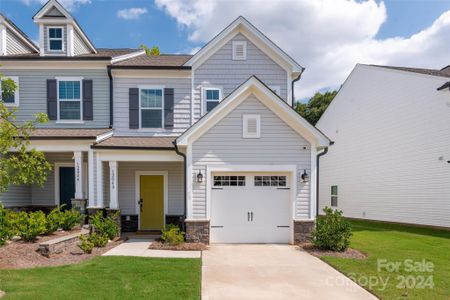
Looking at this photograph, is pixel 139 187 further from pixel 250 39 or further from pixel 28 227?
pixel 250 39

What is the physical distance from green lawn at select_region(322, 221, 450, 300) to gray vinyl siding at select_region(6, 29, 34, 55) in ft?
46.8

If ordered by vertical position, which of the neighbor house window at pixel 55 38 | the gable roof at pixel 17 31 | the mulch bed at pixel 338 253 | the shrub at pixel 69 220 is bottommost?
the mulch bed at pixel 338 253

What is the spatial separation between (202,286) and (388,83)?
15669 millimetres

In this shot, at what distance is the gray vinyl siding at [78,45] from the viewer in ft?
43.2

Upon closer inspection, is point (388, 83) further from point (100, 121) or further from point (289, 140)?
point (100, 121)

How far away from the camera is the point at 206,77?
41.6 ft

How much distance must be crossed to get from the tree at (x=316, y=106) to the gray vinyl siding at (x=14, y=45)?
2804 cm

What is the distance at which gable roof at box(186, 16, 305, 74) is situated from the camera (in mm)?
12312

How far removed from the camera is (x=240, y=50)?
41.6ft

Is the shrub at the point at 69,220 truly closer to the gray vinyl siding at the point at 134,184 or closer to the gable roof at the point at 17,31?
the gray vinyl siding at the point at 134,184

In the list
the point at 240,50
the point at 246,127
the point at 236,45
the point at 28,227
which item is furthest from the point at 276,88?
the point at 28,227

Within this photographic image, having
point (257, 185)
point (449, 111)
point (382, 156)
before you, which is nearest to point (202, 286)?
point (257, 185)

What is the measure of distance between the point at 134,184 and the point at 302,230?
6.65m

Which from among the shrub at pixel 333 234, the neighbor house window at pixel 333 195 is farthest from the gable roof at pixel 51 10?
the neighbor house window at pixel 333 195
